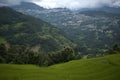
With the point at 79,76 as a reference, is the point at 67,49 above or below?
below

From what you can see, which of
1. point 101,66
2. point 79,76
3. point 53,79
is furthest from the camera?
point 101,66

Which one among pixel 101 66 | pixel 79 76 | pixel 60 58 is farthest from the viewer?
pixel 60 58

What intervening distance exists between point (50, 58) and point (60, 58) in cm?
577

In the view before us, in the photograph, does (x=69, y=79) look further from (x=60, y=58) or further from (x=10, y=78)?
(x=60, y=58)

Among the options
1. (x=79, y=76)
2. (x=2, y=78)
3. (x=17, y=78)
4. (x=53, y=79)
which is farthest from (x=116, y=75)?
(x=2, y=78)

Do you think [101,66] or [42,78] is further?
[101,66]

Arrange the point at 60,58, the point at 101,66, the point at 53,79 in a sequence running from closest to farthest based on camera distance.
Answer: the point at 53,79
the point at 101,66
the point at 60,58

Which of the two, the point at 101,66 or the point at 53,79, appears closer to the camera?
the point at 53,79

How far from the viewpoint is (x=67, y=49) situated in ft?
460

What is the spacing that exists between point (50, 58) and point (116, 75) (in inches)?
3452

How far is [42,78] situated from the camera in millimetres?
50812

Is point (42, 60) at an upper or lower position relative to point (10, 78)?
lower

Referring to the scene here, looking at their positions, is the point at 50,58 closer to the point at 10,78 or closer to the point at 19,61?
the point at 19,61

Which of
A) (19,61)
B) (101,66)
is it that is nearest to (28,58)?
(19,61)
